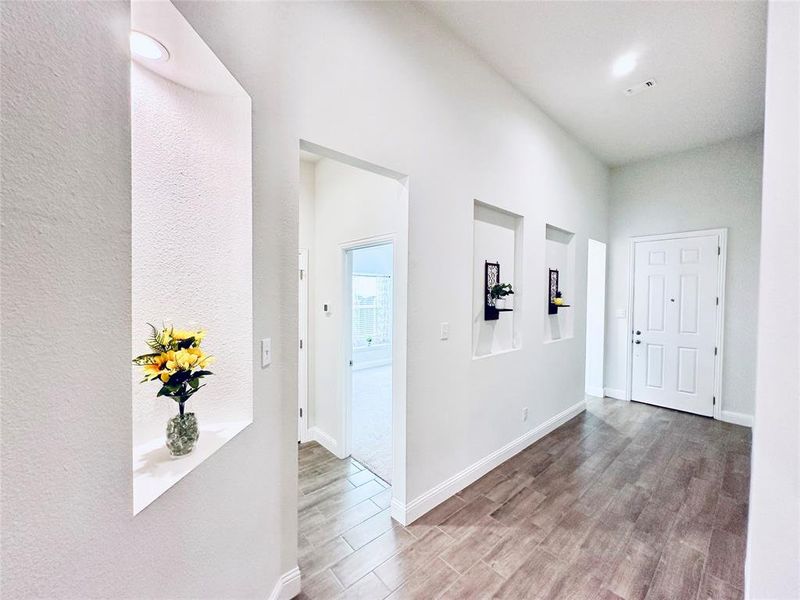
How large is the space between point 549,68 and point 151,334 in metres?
3.28

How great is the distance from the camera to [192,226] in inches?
49.3

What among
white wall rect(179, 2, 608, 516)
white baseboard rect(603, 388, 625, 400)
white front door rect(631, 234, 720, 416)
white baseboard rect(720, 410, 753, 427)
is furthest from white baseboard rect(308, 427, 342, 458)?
white baseboard rect(720, 410, 753, 427)

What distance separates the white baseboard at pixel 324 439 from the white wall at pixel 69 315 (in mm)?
2219

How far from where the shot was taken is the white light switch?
139 centimetres

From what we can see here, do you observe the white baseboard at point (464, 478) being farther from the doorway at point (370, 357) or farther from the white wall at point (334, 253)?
the white wall at point (334, 253)

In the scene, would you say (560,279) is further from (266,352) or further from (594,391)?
(266,352)

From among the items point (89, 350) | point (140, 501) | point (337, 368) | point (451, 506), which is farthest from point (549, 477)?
point (89, 350)

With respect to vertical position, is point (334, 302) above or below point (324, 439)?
above

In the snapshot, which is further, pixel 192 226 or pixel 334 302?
pixel 334 302

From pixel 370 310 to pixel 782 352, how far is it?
23.8ft

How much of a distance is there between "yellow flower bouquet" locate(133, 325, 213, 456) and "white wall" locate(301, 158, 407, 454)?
5.66ft

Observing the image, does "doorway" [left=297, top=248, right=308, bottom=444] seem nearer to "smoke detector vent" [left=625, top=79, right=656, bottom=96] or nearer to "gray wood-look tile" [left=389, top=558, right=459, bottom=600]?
"gray wood-look tile" [left=389, top=558, right=459, bottom=600]

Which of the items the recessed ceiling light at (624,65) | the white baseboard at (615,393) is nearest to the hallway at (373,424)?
the white baseboard at (615,393)

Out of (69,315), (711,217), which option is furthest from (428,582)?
(711,217)
